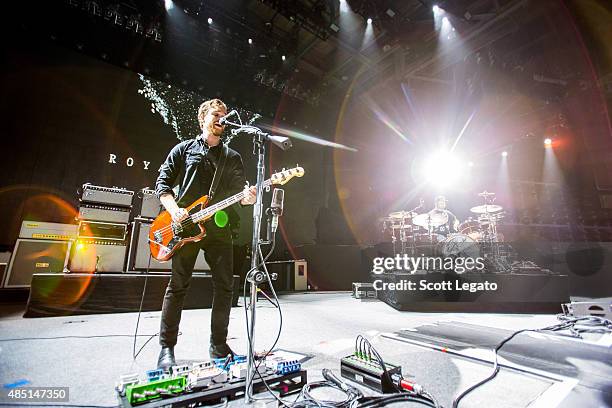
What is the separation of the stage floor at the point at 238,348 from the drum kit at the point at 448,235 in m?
1.55

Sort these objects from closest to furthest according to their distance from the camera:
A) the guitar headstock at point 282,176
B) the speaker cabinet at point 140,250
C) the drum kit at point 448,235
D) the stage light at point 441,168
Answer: the guitar headstock at point 282,176, the speaker cabinet at point 140,250, the drum kit at point 448,235, the stage light at point 441,168

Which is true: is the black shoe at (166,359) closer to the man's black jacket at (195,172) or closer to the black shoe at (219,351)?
the black shoe at (219,351)

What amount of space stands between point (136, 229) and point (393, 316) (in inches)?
154

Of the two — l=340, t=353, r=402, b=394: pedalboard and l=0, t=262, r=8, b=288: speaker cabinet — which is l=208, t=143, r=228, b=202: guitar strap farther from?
l=0, t=262, r=8, b=288: speaker cabinet

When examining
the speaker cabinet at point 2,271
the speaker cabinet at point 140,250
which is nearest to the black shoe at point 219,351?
the speaker cabinet at point 140,250

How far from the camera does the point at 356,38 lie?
6441 mm

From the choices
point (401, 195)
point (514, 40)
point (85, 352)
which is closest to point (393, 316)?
point (85, 352)

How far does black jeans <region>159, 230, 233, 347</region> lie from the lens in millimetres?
1750

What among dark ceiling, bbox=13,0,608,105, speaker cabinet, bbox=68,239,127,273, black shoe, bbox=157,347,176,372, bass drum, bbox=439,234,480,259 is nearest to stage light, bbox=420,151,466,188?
dark ceiling, bbox=13,0,608,105

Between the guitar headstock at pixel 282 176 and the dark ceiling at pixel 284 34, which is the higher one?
the dark ceiling at pixel 284 34

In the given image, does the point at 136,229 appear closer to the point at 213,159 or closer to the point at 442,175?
the point at 213,159

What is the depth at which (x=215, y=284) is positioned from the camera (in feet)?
6.19

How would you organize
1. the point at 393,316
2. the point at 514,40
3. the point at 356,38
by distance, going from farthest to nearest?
the point at 356,38 < the point at 514,40 < the point at 393,316

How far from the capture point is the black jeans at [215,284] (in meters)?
1.75
